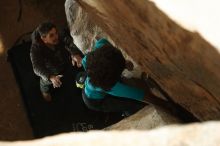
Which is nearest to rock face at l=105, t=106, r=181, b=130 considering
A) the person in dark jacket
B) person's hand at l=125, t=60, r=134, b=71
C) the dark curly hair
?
person's hand at l=125, t=60, r=134, b=71

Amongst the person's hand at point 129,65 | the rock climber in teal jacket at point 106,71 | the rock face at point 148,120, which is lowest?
the rock face at point 148,120

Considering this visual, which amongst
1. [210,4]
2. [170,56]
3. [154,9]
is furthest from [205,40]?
[170,56]

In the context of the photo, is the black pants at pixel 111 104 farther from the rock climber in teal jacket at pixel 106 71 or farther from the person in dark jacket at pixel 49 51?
the person in dark jacket at pixel 49 51

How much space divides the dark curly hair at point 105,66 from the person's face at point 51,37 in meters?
0.65

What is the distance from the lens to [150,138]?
3.56 feet

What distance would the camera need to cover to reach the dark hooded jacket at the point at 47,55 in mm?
3453

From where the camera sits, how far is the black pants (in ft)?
10.7

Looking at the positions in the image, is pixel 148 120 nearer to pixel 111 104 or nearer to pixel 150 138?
pixel 111 104

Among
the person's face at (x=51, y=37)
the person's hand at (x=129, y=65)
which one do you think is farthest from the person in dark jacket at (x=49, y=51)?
the person's hand at (x=129, y=65)

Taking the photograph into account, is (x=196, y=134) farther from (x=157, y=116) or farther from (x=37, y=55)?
(x=37, y=55)

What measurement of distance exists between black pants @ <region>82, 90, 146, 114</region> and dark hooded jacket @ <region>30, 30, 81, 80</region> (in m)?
0.44

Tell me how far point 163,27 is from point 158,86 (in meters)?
1.67

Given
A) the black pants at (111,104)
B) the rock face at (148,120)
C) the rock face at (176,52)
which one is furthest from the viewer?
the black pants at (111,104)

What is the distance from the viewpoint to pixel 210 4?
4.43 ft
